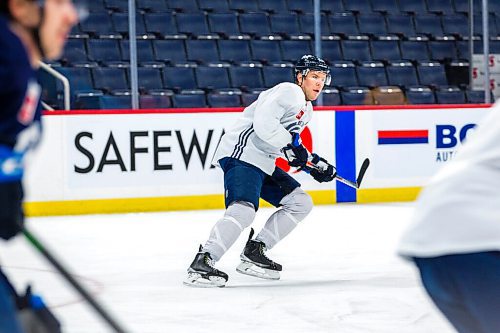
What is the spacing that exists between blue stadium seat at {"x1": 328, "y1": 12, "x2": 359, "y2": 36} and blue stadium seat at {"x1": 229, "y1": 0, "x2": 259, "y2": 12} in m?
0.91

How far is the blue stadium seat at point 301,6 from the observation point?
502 inches

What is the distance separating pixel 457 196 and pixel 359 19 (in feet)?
37.1

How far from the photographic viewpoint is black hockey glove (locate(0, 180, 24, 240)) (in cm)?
177

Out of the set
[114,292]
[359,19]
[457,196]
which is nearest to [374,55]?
[359,19]

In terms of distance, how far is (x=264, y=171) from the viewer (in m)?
5.11

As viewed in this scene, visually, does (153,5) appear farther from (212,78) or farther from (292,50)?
(292,50)

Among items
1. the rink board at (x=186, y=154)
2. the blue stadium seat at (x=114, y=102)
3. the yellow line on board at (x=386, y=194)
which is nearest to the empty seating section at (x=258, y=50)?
the blue stadium seat at (x=114, y=102)

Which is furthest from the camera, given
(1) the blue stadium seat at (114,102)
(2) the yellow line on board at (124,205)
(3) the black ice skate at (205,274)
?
(1) the blue stadium seat at (114,102)

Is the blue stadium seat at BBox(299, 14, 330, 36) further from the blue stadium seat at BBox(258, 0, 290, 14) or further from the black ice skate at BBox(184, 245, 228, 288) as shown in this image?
the black ice skate at BBox(184, 245, 228, 288)

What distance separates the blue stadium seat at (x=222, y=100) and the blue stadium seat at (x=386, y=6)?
3134 millimetres

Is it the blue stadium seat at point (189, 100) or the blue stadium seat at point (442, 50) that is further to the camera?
the blue stadium seat at point (442, 50)

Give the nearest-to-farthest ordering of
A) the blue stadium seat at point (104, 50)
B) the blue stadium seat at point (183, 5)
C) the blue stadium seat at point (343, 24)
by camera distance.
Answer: the blue stadium seat at point (104, 50)
the blue stadium seat at point (183, 5)
the blue stadium seat at point (343, 24)

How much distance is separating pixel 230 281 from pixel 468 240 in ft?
11.9

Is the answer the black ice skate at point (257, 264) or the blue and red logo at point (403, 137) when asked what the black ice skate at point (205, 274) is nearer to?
the black ice skate at point (257, 264)
